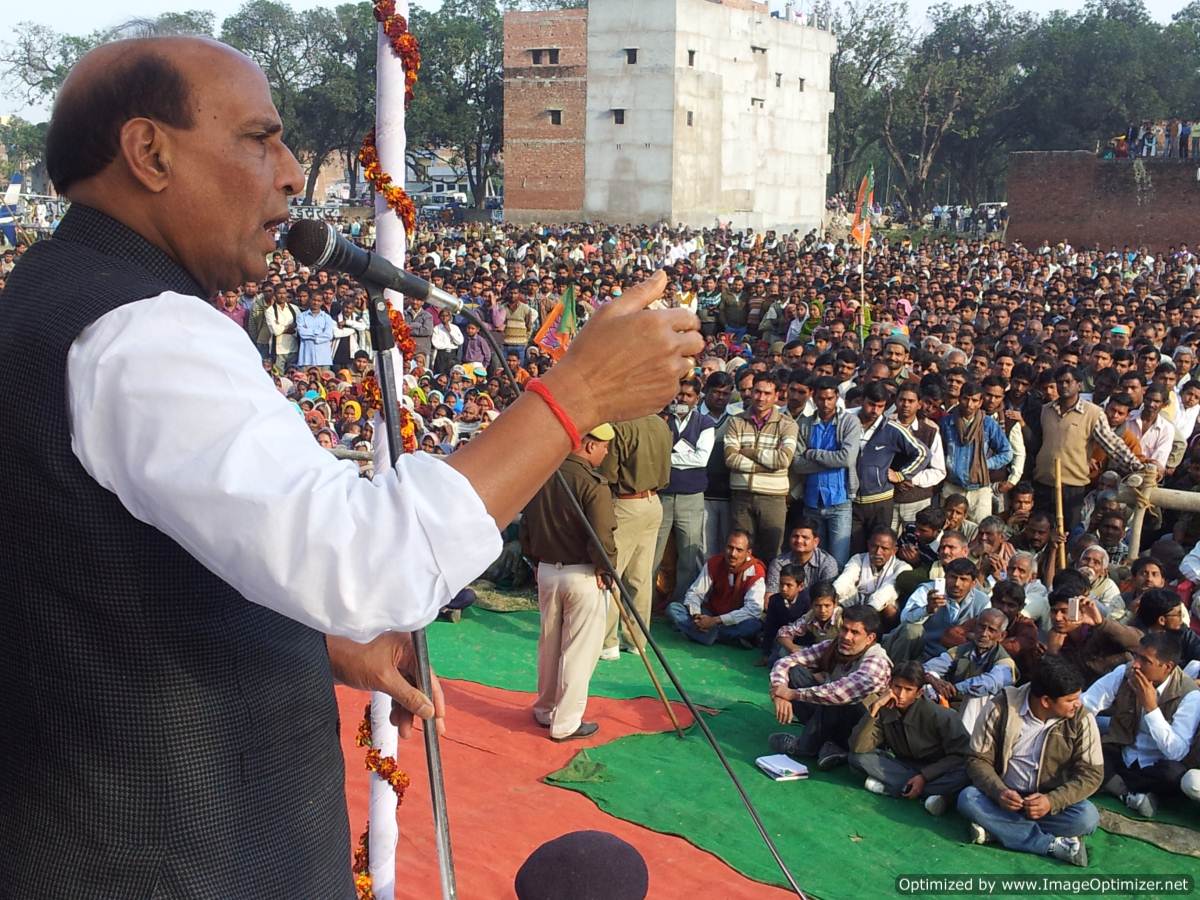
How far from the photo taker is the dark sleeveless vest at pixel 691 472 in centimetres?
743

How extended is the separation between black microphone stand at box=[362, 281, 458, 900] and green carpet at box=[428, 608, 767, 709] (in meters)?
4.14

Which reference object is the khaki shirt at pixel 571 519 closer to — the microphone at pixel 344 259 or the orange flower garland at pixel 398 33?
the orange flower garland at pixel 398 33

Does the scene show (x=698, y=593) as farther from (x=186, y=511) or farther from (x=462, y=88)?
(x=462, y=88)

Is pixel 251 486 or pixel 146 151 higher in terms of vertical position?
pixel 146 151

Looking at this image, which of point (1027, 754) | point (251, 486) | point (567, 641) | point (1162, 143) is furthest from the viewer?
point (1162, 143)

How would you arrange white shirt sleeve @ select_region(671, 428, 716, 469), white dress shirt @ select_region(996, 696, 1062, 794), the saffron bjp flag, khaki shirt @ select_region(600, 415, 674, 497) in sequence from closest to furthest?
white dress shirt @ select_region(996, 696, 1062, 794) → khaki shirt @ select_region(600, 415, 674, 497) → white shirt sleeve @ select_region(671, 428, 716, 469) → the saffron bjp flag

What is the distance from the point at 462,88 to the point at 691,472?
43917 millimetres

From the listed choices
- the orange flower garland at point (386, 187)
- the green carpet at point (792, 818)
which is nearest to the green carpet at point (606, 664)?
the green carpet at point (792, 818)

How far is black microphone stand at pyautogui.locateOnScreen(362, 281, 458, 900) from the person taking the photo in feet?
5.77

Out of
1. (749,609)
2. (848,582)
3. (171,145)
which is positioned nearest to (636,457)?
(749,609)

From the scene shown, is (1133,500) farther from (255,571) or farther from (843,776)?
(255,571)

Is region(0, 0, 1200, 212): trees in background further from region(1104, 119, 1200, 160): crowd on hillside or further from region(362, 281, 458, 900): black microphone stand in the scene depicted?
region(362, 281, 458, 900): black microphone stand

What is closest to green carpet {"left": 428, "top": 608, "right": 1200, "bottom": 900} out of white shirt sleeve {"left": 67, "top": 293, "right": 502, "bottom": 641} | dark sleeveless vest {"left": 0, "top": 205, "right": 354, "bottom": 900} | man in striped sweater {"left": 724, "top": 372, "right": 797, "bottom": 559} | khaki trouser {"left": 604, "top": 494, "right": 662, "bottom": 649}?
khaki trouser {"left": 604, "top": 494, "right": 662, "bottom": 649}

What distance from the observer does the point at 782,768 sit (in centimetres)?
521
